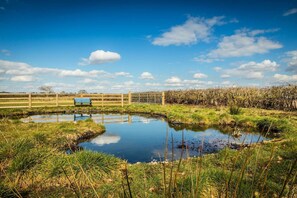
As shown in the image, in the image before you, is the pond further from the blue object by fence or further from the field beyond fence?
the blue object by fence

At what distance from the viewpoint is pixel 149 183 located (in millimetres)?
4828

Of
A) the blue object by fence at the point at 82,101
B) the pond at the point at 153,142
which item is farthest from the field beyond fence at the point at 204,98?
the pond at the point at 153,142

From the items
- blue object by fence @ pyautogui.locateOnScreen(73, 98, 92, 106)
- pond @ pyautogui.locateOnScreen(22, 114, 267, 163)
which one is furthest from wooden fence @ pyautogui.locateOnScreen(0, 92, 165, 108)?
pond @ pyautogui.locateOnScreen(22, 114, 267, 163)

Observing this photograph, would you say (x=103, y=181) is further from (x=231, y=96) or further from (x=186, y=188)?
(x=231, y=96)

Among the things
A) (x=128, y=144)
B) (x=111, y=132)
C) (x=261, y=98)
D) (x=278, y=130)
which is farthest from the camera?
(x=261, y=98)

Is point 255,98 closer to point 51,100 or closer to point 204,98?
point 204,98

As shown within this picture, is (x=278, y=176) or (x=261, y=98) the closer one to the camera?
(x=278, y=176)

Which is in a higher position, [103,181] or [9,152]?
[9,152]

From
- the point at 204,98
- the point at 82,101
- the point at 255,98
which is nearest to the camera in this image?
the point at 255,98

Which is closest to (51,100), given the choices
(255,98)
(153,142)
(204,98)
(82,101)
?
(82,101)

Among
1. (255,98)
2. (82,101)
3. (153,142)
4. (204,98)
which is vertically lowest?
(153,142)

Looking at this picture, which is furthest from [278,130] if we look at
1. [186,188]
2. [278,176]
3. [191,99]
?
[191,99]

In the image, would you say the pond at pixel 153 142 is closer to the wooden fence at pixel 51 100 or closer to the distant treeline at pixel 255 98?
the distant treeline at pixel 255 98

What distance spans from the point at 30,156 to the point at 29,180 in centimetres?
57
